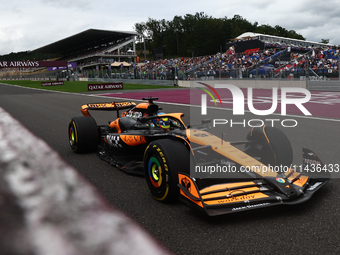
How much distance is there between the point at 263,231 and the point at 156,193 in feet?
3.67

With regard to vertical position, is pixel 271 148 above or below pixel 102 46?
below

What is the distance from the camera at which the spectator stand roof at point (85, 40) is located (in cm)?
6850

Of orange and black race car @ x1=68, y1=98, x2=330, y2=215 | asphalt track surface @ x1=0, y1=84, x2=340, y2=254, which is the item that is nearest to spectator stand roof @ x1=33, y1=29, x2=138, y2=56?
orange and black race car @ x1=68, y1=98, x2=330, y2=215

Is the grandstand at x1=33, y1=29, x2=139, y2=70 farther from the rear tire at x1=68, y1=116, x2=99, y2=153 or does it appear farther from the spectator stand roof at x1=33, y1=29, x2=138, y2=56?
the rear tire at x1=68, y1=116, x2=99, y2=153

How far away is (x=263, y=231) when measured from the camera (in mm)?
2496

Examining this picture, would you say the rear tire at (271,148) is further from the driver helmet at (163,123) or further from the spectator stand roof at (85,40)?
the spectator stand roof at (85,40)

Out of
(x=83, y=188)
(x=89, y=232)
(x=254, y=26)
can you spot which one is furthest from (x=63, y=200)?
(x=254, y=26)

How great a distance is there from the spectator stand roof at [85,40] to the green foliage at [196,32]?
19002mm

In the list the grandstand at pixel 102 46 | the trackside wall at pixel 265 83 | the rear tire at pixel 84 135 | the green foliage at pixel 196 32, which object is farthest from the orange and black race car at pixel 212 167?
the green foliage at pixel 196 32

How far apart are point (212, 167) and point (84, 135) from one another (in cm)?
242

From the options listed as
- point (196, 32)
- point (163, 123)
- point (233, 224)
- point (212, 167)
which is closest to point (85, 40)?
point (196, 32)

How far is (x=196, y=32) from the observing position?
285 ft

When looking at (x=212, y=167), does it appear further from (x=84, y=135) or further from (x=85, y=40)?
(x=85, y=40)

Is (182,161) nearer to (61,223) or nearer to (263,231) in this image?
(263,231)
